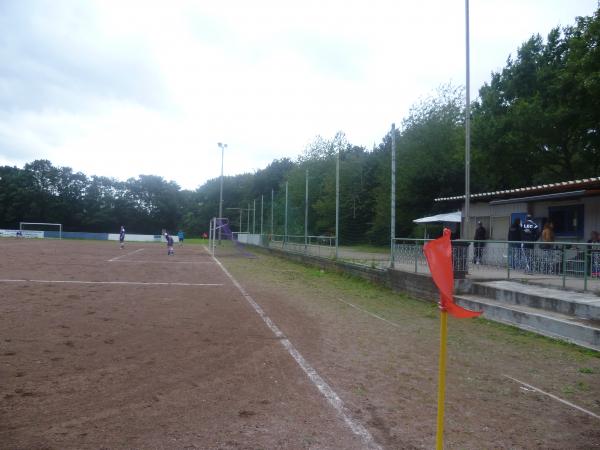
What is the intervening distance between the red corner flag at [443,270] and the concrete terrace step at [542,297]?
638cm

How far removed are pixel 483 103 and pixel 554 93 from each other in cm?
549

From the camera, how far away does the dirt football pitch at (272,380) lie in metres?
4.04

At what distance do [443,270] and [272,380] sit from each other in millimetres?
2922

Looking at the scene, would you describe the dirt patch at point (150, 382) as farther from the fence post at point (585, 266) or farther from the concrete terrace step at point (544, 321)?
the fence post at point (585, 266)

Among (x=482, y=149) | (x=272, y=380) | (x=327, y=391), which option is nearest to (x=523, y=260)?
(x=327, y=391)

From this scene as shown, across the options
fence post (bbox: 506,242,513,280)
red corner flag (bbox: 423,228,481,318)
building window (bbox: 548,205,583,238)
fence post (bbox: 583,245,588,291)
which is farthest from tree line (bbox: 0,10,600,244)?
red corner flag (bbox: 423,228,481,318)

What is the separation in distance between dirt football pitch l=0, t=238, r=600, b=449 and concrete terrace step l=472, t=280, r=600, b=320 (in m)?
0.88

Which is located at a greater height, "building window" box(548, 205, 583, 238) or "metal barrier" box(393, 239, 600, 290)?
"building window" box(548, 205, 583, 238)

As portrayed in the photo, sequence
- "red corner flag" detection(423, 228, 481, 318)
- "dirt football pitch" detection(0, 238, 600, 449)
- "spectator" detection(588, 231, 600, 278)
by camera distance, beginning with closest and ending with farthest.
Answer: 1. "red corner flag" detection(423, 228, 481, 318)
2. "dirt football pitch" detection(0, 238, 600, 449)
3. "spectator" detection(588, 231, 600, 278)

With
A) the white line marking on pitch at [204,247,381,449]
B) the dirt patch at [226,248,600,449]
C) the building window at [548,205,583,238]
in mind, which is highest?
the building window at [548,205,583,238]

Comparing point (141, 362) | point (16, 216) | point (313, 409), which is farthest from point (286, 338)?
point (16, 216)

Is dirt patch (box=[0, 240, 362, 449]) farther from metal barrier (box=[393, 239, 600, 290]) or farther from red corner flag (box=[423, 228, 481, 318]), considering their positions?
metal barrier (box=[393, 239, 600, 290])

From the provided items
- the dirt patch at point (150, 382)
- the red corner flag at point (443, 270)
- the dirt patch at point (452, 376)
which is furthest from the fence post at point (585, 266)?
the red corner flag at point (443, 270)

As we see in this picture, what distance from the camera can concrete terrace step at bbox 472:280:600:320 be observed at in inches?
336
